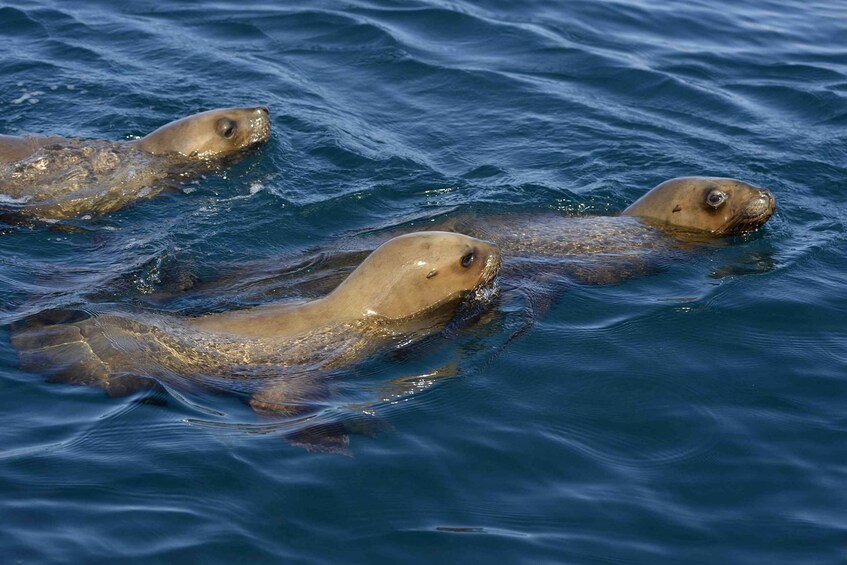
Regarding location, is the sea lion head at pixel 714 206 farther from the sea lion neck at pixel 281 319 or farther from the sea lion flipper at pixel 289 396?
the sea lion flipper at pixel 289 396

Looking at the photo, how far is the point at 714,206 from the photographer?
35.4 feet

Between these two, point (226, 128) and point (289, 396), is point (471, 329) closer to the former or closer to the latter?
point (289, 396)

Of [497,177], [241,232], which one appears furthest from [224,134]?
[497,177]

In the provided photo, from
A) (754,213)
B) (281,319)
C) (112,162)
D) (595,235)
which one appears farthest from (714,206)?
(112,162)

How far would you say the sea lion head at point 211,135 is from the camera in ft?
40.3

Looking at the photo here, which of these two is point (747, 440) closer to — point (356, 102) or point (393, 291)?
point (393, 291)

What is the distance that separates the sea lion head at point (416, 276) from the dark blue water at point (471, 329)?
1.44 feet

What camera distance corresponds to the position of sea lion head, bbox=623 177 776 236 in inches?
424

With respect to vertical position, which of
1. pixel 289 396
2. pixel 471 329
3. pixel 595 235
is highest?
pixel 595 235

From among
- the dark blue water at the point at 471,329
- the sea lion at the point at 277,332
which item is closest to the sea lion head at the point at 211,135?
the dark blue water at the point at 471,329

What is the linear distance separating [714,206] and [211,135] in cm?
514

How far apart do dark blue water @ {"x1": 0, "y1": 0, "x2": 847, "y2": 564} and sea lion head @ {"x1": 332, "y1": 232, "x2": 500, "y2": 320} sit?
0.44m

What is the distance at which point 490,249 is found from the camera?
30.3ft

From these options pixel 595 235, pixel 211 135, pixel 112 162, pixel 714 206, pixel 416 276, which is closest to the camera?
pixel 416 276
